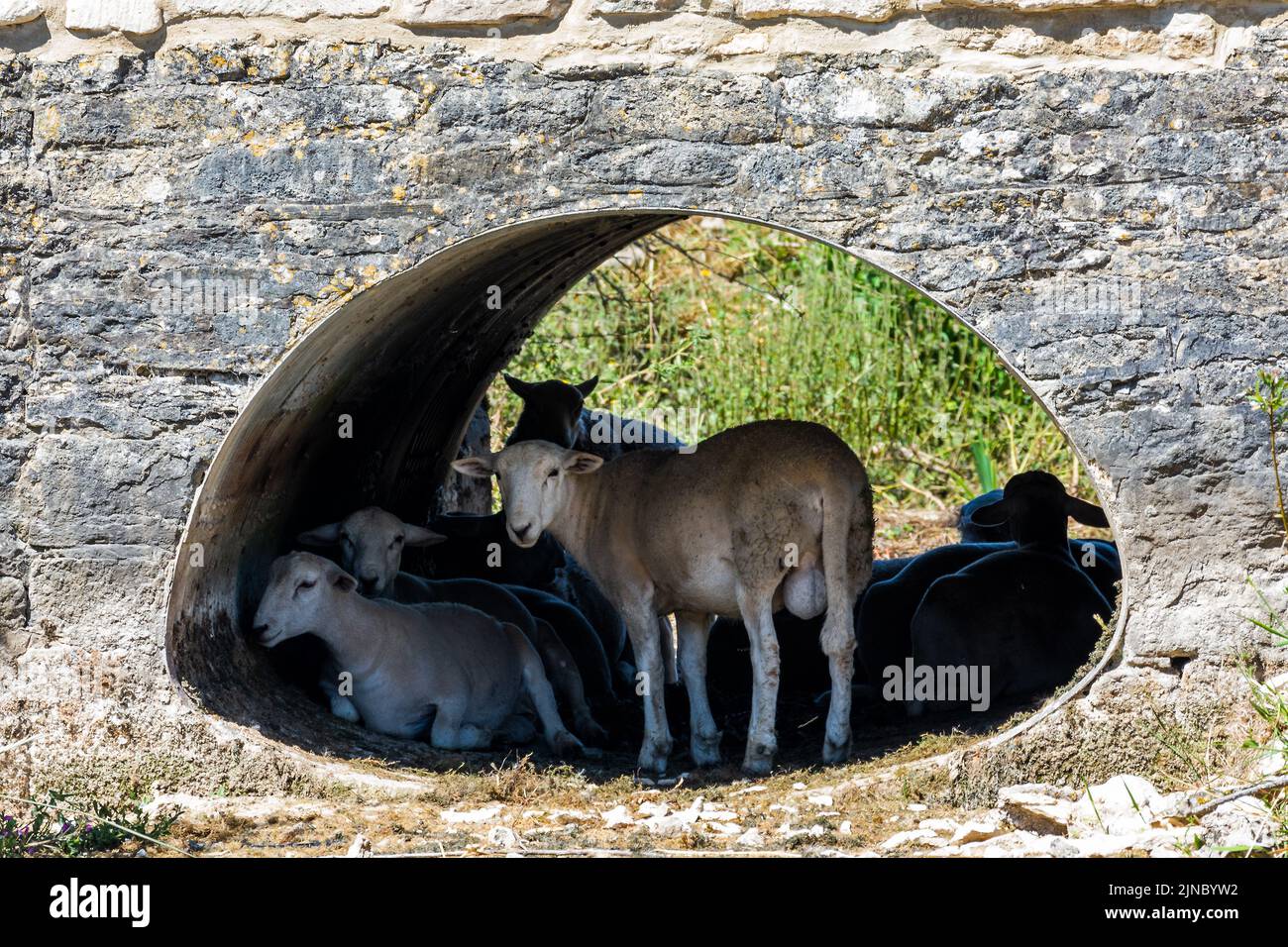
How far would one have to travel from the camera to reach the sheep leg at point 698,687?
6.48 m

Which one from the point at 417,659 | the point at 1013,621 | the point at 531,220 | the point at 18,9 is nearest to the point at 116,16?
the point at 18,9

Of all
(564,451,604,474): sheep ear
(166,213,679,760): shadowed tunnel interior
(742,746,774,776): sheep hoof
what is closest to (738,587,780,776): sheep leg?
(742,746,774,776): sheep hoof

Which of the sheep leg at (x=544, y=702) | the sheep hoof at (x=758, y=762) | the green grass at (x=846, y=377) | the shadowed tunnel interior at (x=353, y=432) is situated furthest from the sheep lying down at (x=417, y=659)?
the green grass at (x=846, y=377)

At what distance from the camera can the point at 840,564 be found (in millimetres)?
6340

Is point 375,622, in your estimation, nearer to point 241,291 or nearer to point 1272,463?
point 241,291

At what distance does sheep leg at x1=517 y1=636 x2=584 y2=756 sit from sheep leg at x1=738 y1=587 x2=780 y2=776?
983 millimetres

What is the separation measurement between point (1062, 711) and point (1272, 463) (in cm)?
111

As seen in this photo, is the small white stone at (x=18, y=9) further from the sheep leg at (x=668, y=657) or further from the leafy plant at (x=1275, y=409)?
the leafy plant at (x=1275, y=409)

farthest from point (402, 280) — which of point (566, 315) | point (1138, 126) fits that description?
point (566, 315)

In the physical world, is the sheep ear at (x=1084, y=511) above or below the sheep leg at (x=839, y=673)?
above

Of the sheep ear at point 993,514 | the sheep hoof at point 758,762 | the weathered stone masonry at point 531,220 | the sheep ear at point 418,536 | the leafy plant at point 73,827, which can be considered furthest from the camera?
the sheep ear at point 993,514

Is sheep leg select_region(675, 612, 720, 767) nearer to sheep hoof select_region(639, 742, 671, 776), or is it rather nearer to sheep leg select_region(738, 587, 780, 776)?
sheep hoof select_region(639, 742, 671, 776)

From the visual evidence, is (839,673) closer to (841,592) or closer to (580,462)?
(841,592)

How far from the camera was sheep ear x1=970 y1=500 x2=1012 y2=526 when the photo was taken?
7980mm
